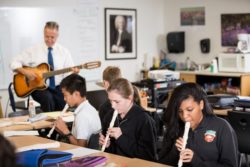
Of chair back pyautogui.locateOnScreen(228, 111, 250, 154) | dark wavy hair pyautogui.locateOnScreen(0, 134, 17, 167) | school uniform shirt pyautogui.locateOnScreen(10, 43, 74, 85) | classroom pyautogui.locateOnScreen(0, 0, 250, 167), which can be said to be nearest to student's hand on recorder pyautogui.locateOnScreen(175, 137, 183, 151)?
dark wavy hair pyautogui.locateOnScreen(0, 134, 17, 167)

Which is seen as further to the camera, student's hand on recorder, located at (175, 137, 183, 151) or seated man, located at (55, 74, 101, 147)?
seated man, located at (55, 74, 101, 147)

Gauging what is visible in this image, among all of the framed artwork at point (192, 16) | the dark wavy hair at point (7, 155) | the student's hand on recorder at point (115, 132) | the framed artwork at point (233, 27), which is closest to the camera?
the dark wavy hair at point (7, 155)

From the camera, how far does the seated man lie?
3424 millimetres

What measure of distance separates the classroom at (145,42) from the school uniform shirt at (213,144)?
284 centimetres

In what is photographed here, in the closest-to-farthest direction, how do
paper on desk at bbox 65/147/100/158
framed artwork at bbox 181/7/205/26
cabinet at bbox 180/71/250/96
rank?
paper on desk at bbox 65/147/100/158 < cabinet at bbox 180/71/250/96 < framed artwork at bbox 181/7/205/26

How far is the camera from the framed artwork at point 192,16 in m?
8.29

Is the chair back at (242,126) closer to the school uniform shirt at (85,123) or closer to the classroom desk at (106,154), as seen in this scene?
the school uniform shirt at (85,123)

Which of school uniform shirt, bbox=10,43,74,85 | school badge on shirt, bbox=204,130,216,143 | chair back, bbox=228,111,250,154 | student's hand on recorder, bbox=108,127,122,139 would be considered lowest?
chair back, bbox=228,111,250,154

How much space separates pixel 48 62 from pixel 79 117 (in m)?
2.27

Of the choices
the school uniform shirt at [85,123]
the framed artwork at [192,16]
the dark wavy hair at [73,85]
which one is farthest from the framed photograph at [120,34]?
the school uniform shirt at [85,123]

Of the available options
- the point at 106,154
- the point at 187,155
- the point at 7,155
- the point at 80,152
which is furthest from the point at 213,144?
the point at 7,155

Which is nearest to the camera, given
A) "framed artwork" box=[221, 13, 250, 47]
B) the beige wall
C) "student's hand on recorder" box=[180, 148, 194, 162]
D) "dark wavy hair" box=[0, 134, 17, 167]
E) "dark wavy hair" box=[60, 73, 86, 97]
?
"dark wavy hair" box=[0, 134, 17, 167]

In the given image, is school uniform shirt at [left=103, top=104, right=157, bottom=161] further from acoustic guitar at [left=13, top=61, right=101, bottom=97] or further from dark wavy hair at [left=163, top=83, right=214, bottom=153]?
acoustic guitar at [left=13, top=61, right=101, bottom=97]

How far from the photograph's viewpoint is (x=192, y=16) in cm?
845
